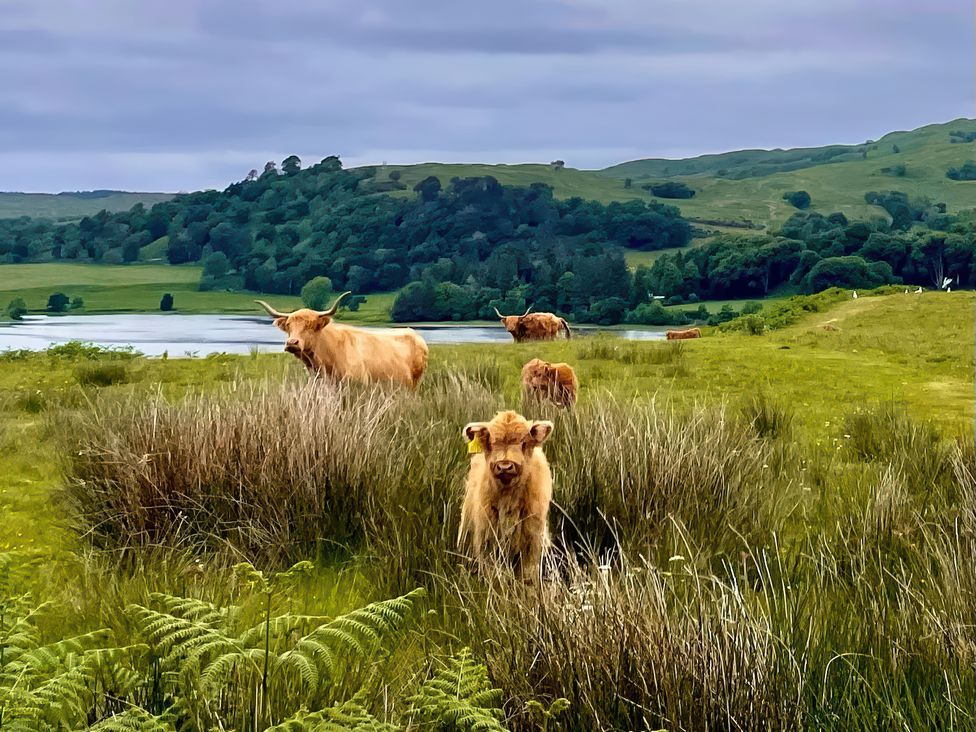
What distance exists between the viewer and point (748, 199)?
12256 centimetres

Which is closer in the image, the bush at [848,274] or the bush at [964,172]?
the bush at [848,274]

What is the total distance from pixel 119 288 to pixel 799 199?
85061mm

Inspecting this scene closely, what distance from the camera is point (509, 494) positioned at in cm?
528

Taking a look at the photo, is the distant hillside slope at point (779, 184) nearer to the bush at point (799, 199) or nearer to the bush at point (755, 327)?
the bush at point (799, 199)

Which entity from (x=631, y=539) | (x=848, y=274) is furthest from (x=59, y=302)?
(x=631, y=539)

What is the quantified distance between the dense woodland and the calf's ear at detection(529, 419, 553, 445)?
3354 centimetres

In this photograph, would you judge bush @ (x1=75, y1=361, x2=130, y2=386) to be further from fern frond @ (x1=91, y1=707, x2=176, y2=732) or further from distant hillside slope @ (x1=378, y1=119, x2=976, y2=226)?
distant hillside slope @ (x1=378, y1=119, x2=976, y2=226)

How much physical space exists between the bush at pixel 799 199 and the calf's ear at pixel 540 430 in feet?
389

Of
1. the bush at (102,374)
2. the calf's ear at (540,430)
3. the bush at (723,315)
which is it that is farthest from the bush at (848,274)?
the calf's ear at (540,430)

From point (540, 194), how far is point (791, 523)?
272ft

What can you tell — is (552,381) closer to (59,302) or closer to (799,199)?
(59,302)

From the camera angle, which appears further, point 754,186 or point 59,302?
point 754,186

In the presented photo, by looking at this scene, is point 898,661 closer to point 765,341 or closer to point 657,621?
point 657,621

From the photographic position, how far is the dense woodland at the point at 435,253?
141 ft
